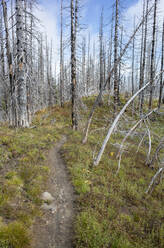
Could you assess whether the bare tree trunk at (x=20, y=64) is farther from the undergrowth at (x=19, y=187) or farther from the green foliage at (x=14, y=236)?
the green foliage at (x=14, y=236)

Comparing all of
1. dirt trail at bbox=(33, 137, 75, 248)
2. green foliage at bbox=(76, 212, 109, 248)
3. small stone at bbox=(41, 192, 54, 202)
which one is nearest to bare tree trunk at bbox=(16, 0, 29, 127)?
dirt trail at bbox=(33, 137, 75, 248)

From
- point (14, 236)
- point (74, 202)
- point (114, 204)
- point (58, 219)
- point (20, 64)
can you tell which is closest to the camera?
point (14, 236)

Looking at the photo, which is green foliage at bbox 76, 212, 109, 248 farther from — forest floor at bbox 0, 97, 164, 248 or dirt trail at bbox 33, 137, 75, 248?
dirt trail at bbox 33, 137, 75, 248

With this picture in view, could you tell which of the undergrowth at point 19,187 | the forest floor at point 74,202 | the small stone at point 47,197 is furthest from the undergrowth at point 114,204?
the undergrowth at point 19,187

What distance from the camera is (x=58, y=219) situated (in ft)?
12.4

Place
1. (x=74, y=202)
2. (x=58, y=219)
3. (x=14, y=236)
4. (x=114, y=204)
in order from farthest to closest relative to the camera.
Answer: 1. (x=114, y=204)
2. (x=74, y=202)
3. (x=58, y=219)
4. (x=14, y=236)

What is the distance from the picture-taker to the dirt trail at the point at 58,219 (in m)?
3.12

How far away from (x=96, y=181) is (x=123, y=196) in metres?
1.17

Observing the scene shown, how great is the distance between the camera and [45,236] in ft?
10.5

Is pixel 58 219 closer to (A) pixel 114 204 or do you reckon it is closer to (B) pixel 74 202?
(B) pixel 74 202

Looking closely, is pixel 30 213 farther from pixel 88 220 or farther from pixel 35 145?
pixel 35 145

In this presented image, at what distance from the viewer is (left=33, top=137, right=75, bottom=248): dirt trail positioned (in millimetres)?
3115

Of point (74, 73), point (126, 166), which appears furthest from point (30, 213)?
point (74, 73)

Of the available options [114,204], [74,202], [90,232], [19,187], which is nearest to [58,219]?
[74,202]
